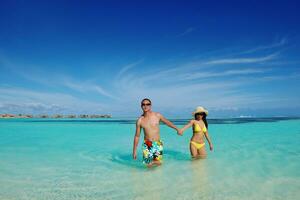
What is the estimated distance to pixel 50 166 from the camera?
7.60m

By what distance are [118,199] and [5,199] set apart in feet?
6.33

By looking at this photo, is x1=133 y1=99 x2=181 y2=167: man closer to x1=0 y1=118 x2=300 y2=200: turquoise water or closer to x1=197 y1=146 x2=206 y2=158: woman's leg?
x1=0 y1=118 x2=300 y2=200: turquoise water

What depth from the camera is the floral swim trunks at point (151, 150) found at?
6.70 metres

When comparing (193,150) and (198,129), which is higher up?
(198,129)

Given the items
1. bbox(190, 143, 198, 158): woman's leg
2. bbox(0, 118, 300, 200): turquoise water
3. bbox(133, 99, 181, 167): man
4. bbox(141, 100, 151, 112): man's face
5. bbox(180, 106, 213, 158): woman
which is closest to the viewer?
bbox(0, 118, 300, 200): turquoise water

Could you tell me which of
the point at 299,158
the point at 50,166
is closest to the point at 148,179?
the point at 50,166

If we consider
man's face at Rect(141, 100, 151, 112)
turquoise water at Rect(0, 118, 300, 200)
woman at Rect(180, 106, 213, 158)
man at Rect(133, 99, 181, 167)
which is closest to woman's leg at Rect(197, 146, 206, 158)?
woman at Rect(180, 106, 213, 158)

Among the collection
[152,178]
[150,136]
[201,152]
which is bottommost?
[152,178]

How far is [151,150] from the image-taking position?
6723mm

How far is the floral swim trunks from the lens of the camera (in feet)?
22.0

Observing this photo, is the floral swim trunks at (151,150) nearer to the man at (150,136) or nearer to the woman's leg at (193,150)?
the man at (150,136)

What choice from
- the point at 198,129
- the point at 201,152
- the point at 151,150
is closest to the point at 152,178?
the point at 151,150

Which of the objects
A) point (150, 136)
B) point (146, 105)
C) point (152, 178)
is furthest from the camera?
point (150, 136)

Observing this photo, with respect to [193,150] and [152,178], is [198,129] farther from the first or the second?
[152,178]
